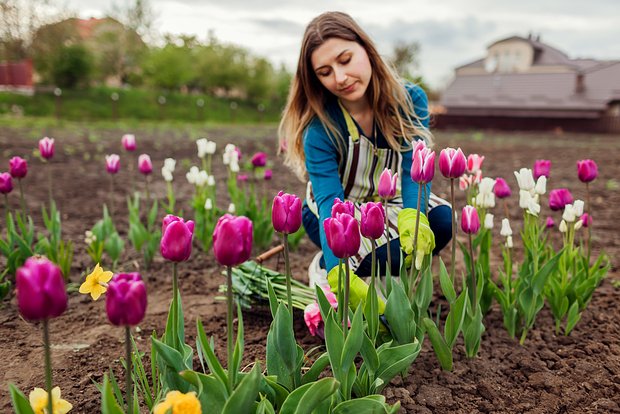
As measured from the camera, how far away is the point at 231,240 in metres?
1.06

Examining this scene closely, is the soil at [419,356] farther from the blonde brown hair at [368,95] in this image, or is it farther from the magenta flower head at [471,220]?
the blonde brown hair at [368,95]

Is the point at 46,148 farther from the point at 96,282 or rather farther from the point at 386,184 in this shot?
the point at 386,184

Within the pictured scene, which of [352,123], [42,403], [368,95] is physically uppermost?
[368,95]

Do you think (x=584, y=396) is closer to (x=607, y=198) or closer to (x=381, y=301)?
(x=381, y=301)

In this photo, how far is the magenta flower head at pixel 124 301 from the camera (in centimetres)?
98

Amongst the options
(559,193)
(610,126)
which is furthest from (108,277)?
(610,126)

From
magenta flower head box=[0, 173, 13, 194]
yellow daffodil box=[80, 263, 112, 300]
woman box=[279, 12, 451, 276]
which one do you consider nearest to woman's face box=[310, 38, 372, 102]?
woman box=[279, 12, 451, 276]

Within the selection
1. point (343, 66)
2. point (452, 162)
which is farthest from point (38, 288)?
point (343, 66)

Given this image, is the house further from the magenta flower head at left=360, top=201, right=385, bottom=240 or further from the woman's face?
the magenta flower head at left=360, top=201, right=385, bottom=240

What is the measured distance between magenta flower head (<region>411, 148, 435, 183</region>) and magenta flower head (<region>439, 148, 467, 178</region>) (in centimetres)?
5

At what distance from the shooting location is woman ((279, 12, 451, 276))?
221 centimetres

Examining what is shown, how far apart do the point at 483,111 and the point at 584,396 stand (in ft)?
71.6

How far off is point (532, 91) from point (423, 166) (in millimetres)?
21679

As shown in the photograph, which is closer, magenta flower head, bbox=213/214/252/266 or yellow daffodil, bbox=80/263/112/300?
magenta flower head, bbox=213/214/252/266
